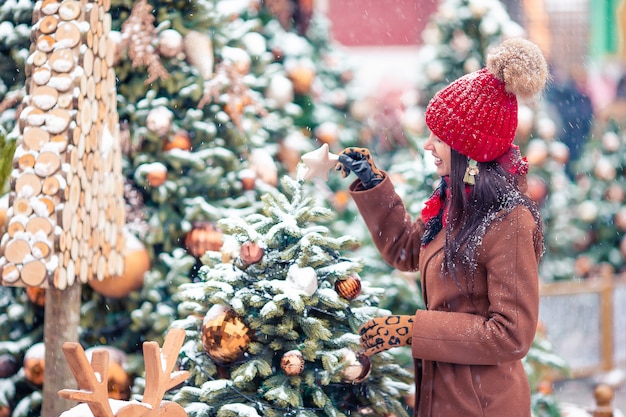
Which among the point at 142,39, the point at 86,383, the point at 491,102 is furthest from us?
the point at 142,39

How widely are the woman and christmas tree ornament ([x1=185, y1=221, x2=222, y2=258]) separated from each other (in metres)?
1.24

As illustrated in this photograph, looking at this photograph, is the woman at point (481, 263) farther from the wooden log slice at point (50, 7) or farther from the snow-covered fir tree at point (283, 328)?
the wooden log slice at point (50, 7)

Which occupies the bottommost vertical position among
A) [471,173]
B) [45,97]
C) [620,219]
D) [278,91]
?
[620,219]

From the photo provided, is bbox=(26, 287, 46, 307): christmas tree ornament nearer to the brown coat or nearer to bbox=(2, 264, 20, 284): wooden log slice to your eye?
bbox=(2, 264, 20, 284): wooden log slice

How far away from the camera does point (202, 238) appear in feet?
11.9

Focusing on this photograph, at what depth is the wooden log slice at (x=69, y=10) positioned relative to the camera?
3.03 meters

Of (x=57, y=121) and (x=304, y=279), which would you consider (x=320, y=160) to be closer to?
(x=304, y=279)

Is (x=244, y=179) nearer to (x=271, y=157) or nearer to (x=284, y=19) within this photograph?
(x=271, y=157)

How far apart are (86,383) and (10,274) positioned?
0.80m

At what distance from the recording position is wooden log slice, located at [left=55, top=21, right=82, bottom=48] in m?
3.00

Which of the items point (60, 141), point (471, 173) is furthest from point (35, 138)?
point (471, 173)

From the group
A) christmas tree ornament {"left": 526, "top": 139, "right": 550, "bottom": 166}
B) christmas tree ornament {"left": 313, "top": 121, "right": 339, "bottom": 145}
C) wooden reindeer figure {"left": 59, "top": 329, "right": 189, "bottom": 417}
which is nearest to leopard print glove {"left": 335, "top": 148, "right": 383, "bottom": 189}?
wooden reindeer figure {"left": 59, "top": 329, "right": 189, "bottom": 417}

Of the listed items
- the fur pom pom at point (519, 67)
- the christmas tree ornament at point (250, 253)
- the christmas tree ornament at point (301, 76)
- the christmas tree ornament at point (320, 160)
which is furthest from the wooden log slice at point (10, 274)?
the christmas tree ornament at point (301, 76)

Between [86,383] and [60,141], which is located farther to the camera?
[60,141]
